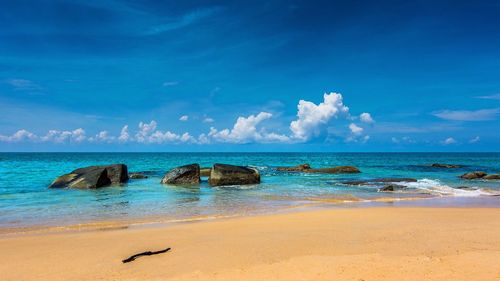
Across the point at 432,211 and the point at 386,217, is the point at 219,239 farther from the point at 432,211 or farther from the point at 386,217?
the point at 432,211

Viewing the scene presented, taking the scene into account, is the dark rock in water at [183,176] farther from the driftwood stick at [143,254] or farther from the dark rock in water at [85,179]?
the driftwood stick at [143,254]

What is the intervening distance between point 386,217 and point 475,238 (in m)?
3.34

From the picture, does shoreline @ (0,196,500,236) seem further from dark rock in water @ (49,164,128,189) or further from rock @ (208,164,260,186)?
dark rock in water @ (49,164,128,189)

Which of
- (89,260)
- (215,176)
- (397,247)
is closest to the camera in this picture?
(89,260)

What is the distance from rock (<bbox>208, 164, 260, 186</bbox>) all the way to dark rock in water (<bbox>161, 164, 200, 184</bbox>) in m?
1.78

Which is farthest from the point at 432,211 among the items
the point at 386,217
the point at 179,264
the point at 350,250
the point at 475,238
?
the point at 179,264

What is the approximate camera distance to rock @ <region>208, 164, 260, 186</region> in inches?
985

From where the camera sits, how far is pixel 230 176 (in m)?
25.2

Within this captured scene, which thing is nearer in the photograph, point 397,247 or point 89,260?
point 89,260

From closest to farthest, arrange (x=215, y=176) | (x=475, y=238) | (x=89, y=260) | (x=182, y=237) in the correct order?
(x=89, y=260)
(x=475, y=238)
(x=182, y=237)
(x=215, y=176)

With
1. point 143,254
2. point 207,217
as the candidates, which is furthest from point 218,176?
point 143,254

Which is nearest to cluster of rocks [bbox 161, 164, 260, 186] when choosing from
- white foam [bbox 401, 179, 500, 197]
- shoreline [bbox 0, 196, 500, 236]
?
shoreline [bbox 0, 196, 500, 236]

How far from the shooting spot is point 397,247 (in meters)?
7.38

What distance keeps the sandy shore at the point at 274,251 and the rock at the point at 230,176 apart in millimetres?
13970
